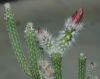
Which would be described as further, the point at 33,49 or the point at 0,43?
the point at 0,43

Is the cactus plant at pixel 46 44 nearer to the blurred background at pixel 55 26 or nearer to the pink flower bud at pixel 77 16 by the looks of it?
the pink flower bud at pixel 77 16

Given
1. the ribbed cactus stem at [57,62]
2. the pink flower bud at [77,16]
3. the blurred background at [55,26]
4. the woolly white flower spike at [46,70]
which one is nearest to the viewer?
the pink flower bud at [77,16]

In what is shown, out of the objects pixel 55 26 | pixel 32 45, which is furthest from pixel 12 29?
pixel 55 26

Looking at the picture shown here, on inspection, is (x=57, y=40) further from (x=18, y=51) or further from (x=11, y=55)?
(x=11, y=55)

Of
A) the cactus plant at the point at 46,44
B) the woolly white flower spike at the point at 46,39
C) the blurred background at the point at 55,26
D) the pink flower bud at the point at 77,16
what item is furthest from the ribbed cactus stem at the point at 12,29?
the blurred background at the point at 55,26

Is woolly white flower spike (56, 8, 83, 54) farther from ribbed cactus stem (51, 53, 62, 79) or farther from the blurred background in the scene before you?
the blurred background

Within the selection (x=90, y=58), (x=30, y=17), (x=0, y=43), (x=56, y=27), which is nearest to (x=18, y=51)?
(x=90, y=58)

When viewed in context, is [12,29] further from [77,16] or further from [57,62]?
[77,16]
